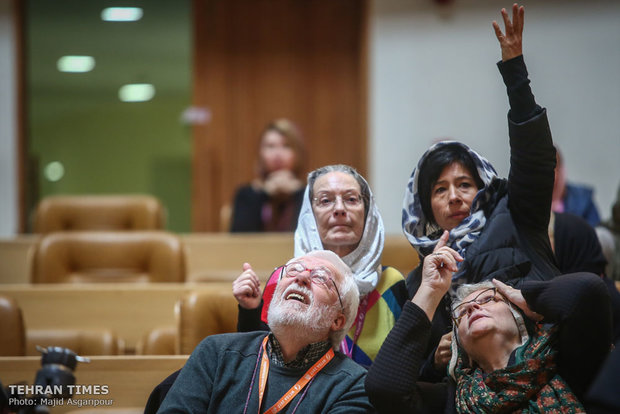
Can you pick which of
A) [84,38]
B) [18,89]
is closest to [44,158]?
[18,89]

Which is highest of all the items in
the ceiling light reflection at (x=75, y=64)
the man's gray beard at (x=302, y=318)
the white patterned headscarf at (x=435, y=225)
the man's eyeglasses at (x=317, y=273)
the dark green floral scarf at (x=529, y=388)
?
the ceiling light reflection at (x=75, y=64)

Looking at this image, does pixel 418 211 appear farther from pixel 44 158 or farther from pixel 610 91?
pixel 44 158

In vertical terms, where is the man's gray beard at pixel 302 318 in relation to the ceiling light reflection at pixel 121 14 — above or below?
below

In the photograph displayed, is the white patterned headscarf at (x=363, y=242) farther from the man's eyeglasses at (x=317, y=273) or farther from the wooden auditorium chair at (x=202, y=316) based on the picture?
the wooden auditorium chair at (x=202, y=316)

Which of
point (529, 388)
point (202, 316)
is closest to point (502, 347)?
point (529, 388)

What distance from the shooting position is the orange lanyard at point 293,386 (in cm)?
150

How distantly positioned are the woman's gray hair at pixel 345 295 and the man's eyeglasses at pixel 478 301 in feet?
0.82

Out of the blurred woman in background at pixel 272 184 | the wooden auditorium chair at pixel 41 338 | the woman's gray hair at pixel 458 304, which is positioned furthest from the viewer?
the blurred woman in background at pixel 272 184

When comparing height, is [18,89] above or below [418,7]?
below

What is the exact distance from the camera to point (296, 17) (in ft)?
15.6

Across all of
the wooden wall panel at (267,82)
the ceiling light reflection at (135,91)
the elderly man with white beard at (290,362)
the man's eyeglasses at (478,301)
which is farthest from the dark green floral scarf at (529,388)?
the ceiling light reflection at (135,91)

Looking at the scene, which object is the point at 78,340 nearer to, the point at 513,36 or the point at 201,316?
the point at 201,316

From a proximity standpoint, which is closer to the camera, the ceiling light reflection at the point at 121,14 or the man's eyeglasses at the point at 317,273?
the man's eyeglasses at the point at 317,273

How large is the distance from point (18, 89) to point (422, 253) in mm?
3773
